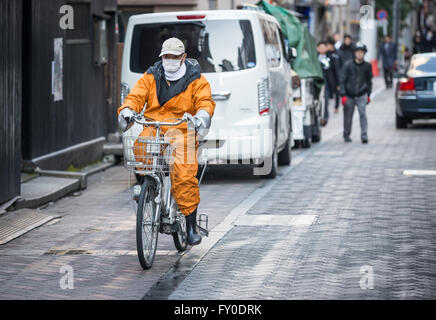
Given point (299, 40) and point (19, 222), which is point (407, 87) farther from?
point (19, 222)

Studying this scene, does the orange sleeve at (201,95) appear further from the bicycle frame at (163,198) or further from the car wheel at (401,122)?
the car wheel at (401,122)

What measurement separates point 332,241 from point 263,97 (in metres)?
4.30

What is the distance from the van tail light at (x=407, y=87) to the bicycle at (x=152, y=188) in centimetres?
1408

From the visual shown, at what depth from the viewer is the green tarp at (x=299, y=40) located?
774 inches

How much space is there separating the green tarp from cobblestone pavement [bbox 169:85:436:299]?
14.5 feet

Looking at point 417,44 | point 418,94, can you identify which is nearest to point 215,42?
point 418,94

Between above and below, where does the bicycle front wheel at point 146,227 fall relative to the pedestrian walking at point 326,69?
below

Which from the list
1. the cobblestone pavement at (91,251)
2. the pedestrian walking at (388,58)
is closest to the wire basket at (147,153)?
the cobblestone pavement at (91,251)

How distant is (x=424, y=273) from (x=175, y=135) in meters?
2.12

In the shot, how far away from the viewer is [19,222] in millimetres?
10414

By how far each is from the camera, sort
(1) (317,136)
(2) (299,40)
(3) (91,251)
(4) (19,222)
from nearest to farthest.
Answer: (3) (91,251)
(4) (19,222)
(1) (317,136)
(2) (299,40)

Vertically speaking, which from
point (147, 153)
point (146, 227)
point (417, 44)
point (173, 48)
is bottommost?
point (146, 227)

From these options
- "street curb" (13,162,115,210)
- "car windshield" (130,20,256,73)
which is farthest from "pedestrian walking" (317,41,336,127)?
"car windshield" (130,20,256,73)
